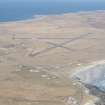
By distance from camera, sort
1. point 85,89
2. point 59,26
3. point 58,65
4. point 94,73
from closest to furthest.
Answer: point 85,89 → point 94,73 → point 58,65 → point 59,26

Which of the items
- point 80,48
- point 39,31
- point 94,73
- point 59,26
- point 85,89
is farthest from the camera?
point 59,26

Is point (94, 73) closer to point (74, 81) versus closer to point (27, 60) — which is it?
point (74, 81)

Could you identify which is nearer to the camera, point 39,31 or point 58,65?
point 58,65

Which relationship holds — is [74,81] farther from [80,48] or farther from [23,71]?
[80,48]

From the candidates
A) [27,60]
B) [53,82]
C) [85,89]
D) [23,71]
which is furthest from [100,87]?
[27,60]

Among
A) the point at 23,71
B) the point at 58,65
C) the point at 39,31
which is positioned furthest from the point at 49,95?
the point at 39,31

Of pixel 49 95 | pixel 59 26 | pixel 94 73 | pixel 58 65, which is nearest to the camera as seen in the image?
pixel 49 95
